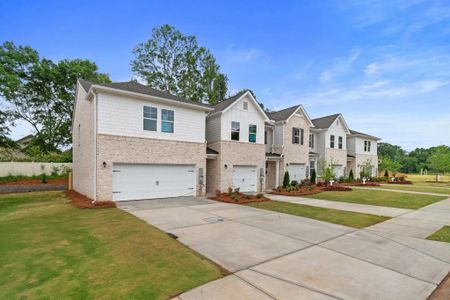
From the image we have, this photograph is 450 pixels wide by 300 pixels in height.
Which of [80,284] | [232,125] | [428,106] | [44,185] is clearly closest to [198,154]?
[232,125]

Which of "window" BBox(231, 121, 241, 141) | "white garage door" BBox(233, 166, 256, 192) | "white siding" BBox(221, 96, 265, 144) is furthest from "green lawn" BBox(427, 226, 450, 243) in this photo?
"window" BBox(231, 121, 241, 141)

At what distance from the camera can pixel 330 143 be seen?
87.1ft

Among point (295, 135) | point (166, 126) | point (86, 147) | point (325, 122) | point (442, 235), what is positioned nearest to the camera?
point (442, 235)

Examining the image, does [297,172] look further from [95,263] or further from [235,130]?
[95,263]

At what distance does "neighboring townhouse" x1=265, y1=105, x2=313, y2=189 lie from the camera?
20844 mm

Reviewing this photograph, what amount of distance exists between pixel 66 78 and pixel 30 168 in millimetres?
13974

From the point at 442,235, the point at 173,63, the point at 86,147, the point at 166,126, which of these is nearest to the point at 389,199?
the point at 442,235

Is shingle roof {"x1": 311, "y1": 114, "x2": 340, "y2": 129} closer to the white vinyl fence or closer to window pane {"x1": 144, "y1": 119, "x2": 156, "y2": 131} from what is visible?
window pane {"x1": 144, "y1": 119, "x2": 156, "y2": 131}

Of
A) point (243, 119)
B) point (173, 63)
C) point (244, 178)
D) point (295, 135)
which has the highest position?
point (173, 63)

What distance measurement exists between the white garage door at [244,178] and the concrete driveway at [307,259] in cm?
868

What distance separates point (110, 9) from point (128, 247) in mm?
15405

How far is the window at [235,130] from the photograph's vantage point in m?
17.1

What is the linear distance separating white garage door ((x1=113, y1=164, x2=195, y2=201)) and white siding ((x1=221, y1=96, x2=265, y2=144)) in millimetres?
3837

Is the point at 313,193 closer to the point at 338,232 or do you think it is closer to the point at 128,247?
the point at 338,232
